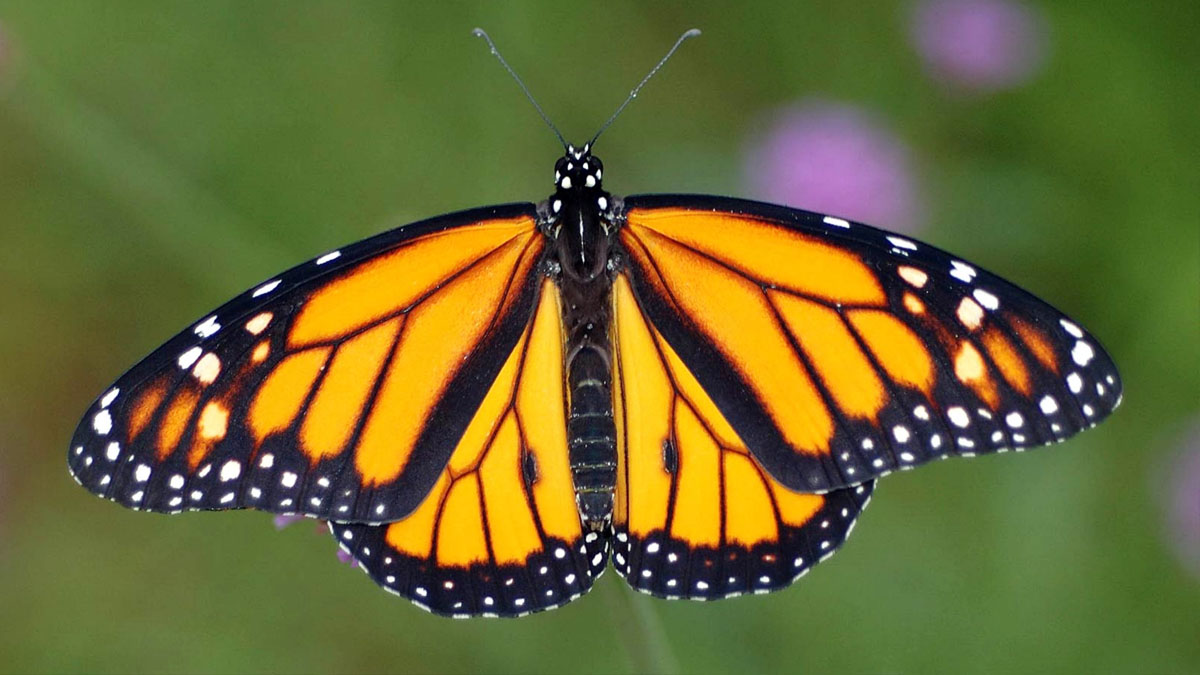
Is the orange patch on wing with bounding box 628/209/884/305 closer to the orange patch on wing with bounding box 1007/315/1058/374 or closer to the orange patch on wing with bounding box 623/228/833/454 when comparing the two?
the orange patch on wing with bounding box 623/228/833/454

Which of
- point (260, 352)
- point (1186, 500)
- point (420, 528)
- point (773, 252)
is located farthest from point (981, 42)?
point (260, 352)

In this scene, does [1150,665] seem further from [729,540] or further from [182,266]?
[182,266]

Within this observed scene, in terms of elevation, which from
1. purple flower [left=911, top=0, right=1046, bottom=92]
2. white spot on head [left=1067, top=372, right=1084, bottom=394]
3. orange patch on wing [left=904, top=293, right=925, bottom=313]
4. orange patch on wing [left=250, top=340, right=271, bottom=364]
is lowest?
white spot on head [left=1067, top=372, right=1084, bottom=394]

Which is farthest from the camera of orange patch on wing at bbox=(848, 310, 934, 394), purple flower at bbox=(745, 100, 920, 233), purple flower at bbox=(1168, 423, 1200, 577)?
purple flower at bbox=(745, 100, 920, 233)

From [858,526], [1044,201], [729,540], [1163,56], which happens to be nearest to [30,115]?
[729,540]

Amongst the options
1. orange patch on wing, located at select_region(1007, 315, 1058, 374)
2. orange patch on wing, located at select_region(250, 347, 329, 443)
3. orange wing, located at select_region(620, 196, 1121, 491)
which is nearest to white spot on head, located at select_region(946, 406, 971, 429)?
orange wing, located at select_region(620, 196, 1121, 491)

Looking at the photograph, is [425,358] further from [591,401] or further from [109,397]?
[109,397]
